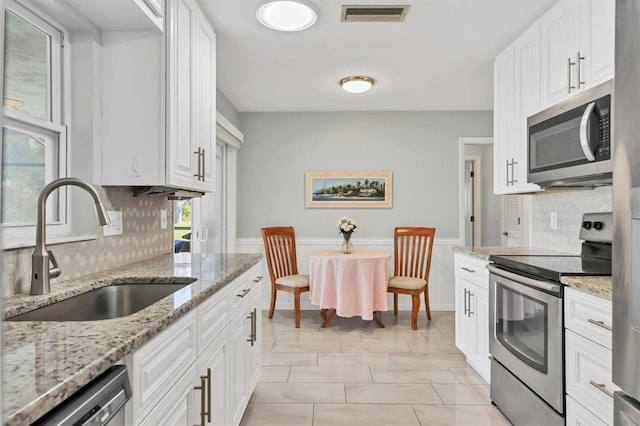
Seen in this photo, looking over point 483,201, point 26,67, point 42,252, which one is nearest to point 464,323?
point 42,252

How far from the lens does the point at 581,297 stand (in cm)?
166

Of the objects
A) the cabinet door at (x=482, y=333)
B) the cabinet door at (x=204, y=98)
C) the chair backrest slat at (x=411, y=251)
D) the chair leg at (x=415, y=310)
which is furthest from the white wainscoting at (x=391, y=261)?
the cabinet door at (x=204, y=98)

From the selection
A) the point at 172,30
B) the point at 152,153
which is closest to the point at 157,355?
the point at 152,153

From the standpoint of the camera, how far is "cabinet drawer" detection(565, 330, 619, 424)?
150cm

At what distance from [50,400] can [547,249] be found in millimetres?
3146

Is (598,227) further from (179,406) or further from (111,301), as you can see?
(111,301)

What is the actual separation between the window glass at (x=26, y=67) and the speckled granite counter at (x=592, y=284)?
238 cm

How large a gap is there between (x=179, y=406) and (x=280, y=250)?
3.29m

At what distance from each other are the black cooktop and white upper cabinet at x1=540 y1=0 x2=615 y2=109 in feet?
3.03

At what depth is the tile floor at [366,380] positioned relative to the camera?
235 cm

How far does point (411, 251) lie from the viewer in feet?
15.0

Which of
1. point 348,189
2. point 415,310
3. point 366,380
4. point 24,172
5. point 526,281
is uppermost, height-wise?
point 348,189

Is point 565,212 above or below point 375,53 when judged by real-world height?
below

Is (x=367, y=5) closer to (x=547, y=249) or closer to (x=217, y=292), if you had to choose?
(x=217, y=292)
